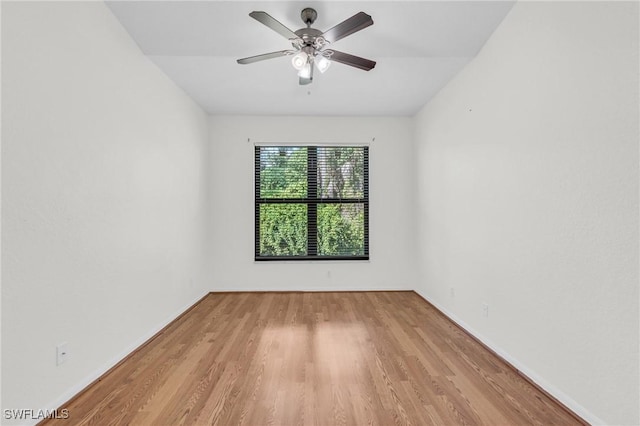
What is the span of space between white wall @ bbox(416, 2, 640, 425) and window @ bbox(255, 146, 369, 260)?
6.00 ft

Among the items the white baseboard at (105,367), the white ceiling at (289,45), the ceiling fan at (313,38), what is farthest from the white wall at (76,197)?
the ceiling fan at (313,38)

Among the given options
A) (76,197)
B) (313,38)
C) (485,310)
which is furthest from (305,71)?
(485,310)

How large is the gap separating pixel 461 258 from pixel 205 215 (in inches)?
131

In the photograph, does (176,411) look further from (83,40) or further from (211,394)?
(83,40)

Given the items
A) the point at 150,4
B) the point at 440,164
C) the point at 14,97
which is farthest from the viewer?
the point at 440,164

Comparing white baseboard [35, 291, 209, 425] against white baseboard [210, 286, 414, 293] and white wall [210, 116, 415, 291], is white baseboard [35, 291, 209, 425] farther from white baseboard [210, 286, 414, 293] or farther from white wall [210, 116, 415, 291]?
white wall [210, 116, 415, 291]

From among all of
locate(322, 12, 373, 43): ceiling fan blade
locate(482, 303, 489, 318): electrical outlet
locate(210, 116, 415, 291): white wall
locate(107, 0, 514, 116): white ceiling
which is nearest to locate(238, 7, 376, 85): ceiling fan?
locate(322, 12, 373, 43): ceiling fan blade

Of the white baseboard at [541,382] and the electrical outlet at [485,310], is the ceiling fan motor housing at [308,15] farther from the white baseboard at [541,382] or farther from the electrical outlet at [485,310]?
the white baseboard at [541,382]

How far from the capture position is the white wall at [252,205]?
4410 mm

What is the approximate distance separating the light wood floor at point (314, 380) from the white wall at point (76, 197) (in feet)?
1.03

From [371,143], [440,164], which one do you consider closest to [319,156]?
[371,143]

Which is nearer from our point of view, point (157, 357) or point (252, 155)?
point (157, 357)

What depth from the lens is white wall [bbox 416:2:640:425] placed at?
143 cm

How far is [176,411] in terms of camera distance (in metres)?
1.69
